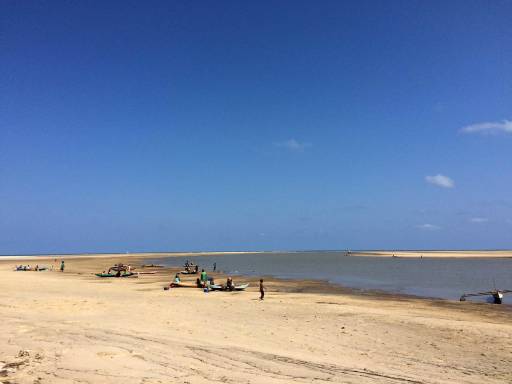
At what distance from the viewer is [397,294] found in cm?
3183

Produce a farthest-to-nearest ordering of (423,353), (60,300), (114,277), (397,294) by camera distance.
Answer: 1. (114,277)
2. (397,294)
3. (60,300)
4. (423,353)

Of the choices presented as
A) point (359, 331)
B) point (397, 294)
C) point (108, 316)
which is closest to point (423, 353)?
point (359, 331)

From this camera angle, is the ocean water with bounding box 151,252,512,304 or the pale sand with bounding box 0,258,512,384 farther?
the ocean water with bounding box 151,252,512,304

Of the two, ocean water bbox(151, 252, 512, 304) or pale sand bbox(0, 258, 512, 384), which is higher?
pale sand bbox(0, 258, 512, 384)

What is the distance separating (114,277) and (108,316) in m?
29.0

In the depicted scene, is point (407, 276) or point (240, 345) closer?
A: point (240, 345)

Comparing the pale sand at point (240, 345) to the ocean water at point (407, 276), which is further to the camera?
the ocean water at point (407, 276)

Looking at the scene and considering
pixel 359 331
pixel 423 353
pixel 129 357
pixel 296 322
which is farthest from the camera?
pixel 296 322

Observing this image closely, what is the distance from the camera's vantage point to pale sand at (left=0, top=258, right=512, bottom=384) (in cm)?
930

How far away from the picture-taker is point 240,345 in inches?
481

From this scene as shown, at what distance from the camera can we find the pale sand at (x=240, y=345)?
9305mm

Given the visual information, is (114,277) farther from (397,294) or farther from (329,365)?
(329,365)

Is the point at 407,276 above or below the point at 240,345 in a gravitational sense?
below

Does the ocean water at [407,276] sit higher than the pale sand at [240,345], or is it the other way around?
the pale sand at [240,345]
